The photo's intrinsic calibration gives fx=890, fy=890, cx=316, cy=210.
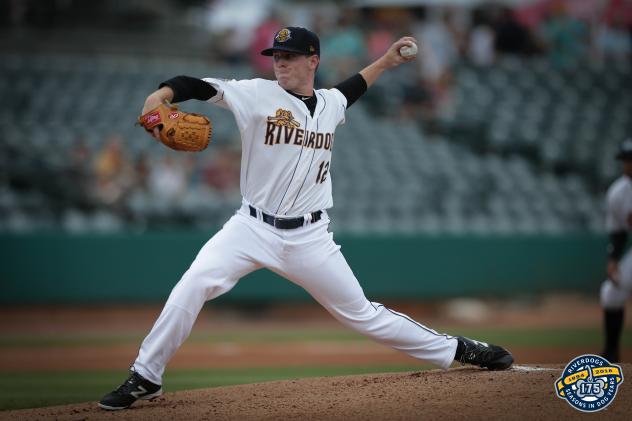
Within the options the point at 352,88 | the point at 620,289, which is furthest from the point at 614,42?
the point at 352,88

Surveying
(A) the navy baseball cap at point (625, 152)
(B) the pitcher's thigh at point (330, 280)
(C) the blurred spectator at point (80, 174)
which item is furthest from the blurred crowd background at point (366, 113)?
(B) the pitcher's thigh at point (330, 280)

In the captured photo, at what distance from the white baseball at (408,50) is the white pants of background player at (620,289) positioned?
317cm

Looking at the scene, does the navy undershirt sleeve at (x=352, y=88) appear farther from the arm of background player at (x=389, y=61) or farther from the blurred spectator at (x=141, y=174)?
the blurred spectator at (x=141, y=174)

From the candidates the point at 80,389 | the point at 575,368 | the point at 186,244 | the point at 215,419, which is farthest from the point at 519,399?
the point at 186,244

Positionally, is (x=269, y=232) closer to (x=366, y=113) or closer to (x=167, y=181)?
(x=167, y=181)

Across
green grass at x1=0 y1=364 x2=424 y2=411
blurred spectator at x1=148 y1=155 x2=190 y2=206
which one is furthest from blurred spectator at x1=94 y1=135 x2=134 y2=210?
green grass at x1=0 y1=364 x2=424 y2=411

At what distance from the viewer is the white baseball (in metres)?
5.52

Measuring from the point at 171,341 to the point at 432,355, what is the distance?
1578 mm

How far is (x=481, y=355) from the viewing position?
5484mm

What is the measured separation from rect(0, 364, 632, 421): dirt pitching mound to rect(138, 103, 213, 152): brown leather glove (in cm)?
145

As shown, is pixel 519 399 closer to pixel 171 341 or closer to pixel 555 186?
pixel 171 341

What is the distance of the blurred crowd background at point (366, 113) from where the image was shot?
481 inches

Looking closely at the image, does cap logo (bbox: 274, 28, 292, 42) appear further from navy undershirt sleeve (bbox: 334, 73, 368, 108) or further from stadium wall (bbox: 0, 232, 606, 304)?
stadium wall (bbox: 0, 232, 606, 304)

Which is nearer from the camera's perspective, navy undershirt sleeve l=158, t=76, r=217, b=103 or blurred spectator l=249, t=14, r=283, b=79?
navy undershirt sleeve l=158, t=76, r=217, b=103
